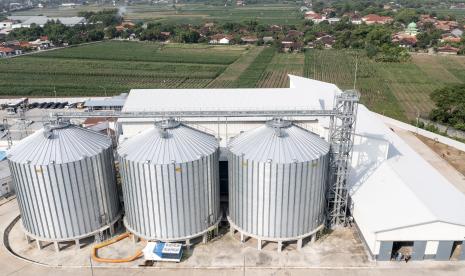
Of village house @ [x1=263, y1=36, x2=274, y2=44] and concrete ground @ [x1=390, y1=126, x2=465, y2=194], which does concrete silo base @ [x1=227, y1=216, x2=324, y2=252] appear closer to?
concrete ground @ [x1=390, y1=126, x2=465, y2=194]

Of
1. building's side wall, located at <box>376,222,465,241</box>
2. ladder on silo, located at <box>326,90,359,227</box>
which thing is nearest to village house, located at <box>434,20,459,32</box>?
ladder on silo, located at <box>326,90,359,227</box>

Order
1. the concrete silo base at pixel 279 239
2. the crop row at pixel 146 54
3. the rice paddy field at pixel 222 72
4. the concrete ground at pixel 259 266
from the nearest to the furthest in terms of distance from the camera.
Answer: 1. the concrete ground at pixel 259 266
2. the concrete silo base at pixel 279 239
3. the rice paddy field at pixel 222 72
4. the crop row at pixel 146 54

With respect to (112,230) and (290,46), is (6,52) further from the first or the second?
(112,230)

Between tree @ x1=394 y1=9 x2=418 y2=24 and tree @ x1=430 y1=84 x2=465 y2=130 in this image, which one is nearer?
tree @ x1=430 y1=84 x2=465 y2=130

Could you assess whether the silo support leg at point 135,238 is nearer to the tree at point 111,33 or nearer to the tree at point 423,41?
the tree at point 423,41

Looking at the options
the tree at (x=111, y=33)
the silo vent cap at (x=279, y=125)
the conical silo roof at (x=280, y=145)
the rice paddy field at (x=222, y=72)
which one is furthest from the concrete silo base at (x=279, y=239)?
the tree at (x=111, y=33)

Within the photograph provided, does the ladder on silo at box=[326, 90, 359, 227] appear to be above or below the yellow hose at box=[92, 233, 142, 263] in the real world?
above

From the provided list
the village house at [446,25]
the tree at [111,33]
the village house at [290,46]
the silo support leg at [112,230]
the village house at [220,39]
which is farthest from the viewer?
the village house at [446,25]

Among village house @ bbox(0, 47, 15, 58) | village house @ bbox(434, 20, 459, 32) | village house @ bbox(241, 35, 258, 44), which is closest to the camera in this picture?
village house @ bbox(0, 47, 15, 58)
